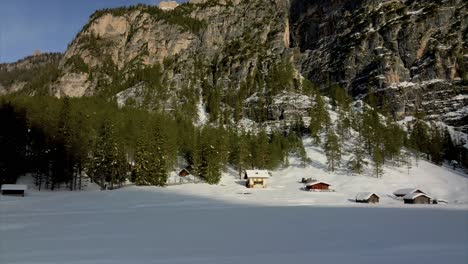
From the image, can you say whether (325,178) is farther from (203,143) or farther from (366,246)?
(366,246)

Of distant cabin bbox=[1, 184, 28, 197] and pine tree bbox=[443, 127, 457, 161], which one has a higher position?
pine tree bbox=[443, 127, 457, 161]

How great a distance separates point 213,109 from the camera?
154250mm

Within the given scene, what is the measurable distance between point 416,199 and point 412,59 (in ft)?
437

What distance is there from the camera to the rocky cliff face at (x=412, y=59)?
159 meters

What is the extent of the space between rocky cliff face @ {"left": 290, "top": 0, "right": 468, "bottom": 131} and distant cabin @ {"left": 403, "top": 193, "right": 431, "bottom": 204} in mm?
102517

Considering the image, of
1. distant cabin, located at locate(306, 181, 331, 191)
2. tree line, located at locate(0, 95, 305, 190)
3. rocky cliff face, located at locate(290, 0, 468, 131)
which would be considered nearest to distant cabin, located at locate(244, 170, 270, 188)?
tree line, located at locate(0, 95, 305, 190)

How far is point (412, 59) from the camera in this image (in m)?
175

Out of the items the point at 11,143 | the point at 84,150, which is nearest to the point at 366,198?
the point at 84,150

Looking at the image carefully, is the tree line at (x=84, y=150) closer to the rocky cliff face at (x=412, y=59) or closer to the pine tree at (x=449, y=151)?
the pine tree at (x=449, y=151)

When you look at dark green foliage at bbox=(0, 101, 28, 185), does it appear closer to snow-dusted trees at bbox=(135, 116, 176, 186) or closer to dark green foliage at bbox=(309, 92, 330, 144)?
snow-dusted trees at bbox=(135, 116, 176, 186)

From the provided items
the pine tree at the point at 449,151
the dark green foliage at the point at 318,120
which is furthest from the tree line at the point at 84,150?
the pine tree at the point at 449,151

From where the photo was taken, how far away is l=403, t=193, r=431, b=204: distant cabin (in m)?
63.5

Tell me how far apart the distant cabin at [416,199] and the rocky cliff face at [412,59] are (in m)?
103

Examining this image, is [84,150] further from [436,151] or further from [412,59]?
[412,59]
